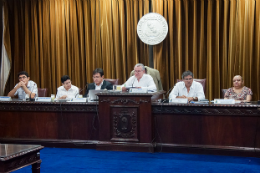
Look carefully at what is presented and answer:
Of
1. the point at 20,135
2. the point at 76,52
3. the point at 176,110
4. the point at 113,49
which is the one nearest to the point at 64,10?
the point at 76,52

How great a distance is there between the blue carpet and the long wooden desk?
15 cm

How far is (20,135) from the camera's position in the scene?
4.30 meters

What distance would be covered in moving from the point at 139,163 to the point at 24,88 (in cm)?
253

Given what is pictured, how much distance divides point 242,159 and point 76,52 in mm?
3838

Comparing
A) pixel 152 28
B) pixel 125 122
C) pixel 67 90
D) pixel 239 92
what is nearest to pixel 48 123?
pixel 67 90

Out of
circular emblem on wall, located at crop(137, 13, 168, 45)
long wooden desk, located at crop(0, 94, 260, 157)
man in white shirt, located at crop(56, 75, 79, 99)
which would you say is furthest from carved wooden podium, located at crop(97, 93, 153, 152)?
circular emblem on wall, located at crop(137, 13, 168, 45)

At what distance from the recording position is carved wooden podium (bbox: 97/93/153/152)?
12.3 feet

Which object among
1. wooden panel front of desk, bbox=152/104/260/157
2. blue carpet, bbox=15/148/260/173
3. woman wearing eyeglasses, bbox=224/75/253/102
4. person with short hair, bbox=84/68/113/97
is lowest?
blue carpet, bbox=15/148/260/173

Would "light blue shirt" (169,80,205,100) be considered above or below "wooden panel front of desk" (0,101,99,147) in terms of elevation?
above

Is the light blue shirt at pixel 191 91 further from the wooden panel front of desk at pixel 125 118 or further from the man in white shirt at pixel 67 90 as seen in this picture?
the man in white shirt at pixel 67 90

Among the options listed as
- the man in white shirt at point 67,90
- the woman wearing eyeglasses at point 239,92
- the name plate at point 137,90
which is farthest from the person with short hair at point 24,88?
the woman wearing eyeglasses at point 239,92

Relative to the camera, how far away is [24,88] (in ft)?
16.0

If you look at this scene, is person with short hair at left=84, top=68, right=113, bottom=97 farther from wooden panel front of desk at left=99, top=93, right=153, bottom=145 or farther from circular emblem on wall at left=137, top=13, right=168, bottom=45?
circular emblem on wall at left=137, top=13, right=168, bottom=45

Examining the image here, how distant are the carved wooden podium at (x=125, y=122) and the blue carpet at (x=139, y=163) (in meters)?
0.12
